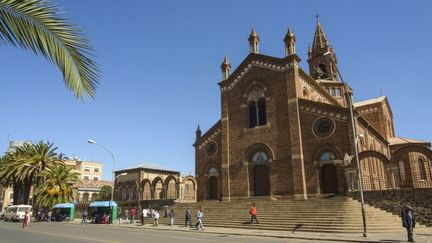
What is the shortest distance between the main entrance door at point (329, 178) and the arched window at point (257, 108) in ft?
24.7

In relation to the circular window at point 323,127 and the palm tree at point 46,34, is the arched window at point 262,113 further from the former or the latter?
the palm tree at point 46,34

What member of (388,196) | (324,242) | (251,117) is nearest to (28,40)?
(324,242)

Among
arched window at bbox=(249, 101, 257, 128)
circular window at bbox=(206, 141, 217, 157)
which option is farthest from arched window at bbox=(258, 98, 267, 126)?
circular window at bbox=(206, 141, 217, 157)

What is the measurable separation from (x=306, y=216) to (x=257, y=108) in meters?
13.8

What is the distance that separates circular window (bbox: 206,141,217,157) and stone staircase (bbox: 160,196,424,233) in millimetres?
7125

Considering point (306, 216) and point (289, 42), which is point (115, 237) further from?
point (289, 42)

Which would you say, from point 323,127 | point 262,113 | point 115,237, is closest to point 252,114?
point 262,113

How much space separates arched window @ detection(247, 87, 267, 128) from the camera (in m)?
35.7

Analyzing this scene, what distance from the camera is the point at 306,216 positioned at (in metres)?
25.0

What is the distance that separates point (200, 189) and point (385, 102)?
1167 inches

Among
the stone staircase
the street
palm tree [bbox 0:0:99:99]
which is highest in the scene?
palm tree [bbox 0:0:99:99]

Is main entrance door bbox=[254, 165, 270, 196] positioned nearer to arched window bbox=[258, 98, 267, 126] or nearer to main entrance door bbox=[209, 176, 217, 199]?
arched window bbox=[258, 98, 267, 126]

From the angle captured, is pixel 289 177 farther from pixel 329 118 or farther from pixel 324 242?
pixel 324 242

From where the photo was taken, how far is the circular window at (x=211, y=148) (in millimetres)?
38719
